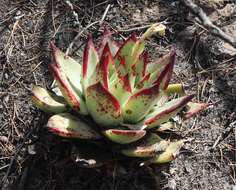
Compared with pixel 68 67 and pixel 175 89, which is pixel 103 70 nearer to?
pixel 68 67

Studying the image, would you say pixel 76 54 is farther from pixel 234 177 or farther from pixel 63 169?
pixel 234 177

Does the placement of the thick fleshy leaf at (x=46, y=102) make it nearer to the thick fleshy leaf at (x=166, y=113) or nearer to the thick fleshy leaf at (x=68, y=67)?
the thick fleshy leaf at (x=68, y=67)

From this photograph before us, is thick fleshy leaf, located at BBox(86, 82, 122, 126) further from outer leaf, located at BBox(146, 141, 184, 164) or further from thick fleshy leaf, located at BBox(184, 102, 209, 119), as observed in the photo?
thick fleshy leaf, located at BBox(184, 102, 209, 119)

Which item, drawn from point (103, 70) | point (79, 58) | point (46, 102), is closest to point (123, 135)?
point (103, 70)

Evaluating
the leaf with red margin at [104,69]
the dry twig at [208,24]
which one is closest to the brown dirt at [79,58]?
the dry twig at [208,24]

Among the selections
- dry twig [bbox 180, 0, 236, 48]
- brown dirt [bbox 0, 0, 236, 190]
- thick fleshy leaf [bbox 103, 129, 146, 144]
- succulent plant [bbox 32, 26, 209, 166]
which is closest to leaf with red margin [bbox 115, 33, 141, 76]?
succulent plant [bbox 32, 26, 209, 166]
